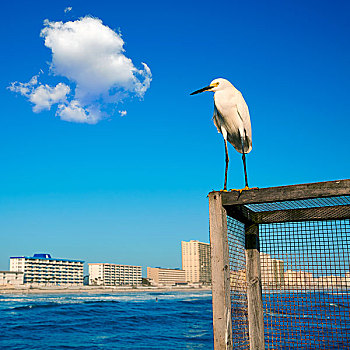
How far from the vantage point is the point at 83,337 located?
93.8 ft

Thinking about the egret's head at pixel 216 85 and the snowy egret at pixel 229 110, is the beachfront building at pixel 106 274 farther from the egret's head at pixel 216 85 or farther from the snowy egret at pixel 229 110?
the egret's head at pixel 216 85

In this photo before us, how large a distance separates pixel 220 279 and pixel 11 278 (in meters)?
150

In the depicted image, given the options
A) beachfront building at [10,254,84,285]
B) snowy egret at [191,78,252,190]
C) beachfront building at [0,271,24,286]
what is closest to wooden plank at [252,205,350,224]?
snowy egret at [191,78,252,190]

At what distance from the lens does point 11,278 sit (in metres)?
137

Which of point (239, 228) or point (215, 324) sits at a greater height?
point (239, 228)

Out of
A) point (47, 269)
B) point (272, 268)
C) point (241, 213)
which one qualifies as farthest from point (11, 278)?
point (241, 213)

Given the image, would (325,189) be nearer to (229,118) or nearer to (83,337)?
(229,118)

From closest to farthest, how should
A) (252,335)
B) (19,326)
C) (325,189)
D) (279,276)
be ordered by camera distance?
1. (325,189)
2. (252,335)
3. (279,276)
4. (19,326)

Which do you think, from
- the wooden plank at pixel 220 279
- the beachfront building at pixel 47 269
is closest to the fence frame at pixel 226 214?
the wooden plank at pixel 220 279

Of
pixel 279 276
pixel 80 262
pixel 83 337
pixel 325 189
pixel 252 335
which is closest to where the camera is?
pixel 325 189

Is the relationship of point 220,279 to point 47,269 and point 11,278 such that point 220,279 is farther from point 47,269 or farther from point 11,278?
point 47,269

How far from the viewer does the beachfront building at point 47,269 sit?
148250mm

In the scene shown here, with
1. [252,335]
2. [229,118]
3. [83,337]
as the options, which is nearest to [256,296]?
[252,335]

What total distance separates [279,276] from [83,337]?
2635 cm
